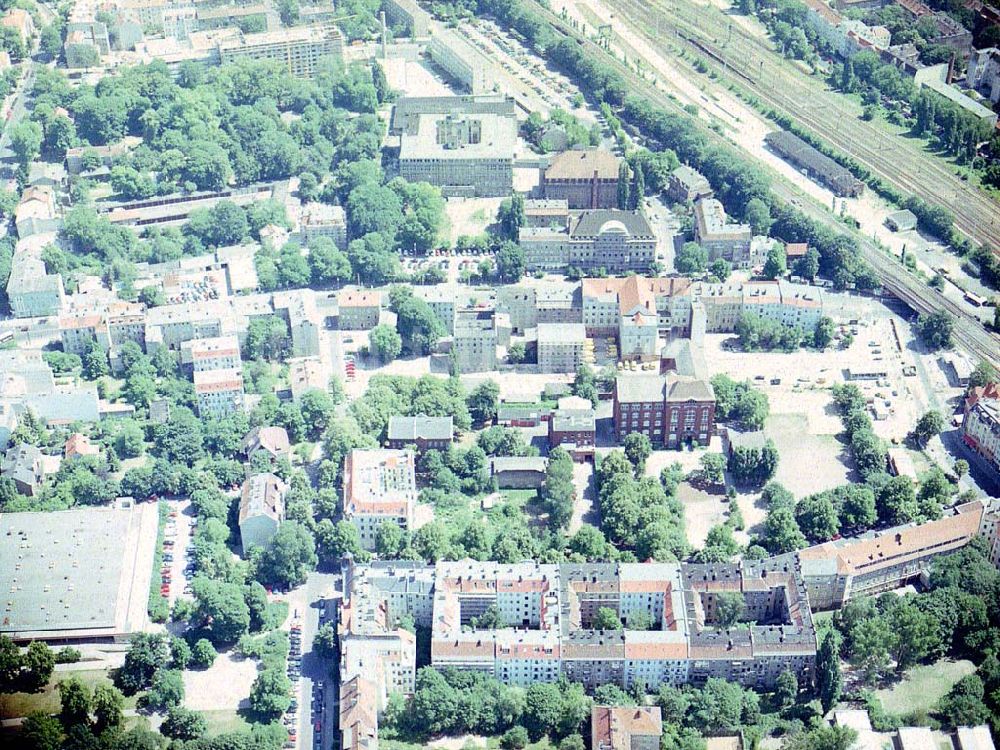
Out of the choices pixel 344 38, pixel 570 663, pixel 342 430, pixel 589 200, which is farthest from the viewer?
pixel 344 38

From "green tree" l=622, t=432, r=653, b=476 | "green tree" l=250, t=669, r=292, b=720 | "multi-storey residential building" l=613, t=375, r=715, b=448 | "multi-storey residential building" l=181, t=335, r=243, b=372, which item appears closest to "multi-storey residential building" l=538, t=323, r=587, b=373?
"multi-storey residential building" l=613, t=375, r=715, b=448

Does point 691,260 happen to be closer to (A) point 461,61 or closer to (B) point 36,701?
(A) point 461,61

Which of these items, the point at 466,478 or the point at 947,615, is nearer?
the point at 947,615

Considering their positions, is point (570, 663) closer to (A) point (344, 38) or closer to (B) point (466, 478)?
(B) point (466, 478)

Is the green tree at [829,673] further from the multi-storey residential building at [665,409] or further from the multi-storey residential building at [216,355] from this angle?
the multi-storey residential building at [216,355]

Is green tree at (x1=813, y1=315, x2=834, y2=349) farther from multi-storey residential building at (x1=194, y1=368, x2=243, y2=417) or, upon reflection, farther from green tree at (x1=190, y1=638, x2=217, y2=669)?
green tree at (x1=190, y1=638, x2=217, y2=669)

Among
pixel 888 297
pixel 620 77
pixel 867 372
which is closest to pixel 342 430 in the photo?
pixel 867 372

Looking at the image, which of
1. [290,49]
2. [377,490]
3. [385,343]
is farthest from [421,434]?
[290,49]
